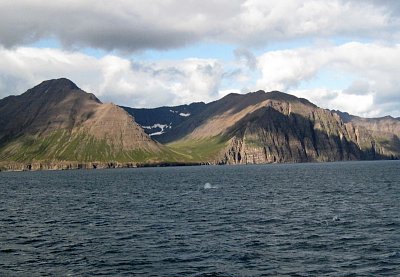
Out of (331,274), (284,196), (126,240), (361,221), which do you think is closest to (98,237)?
(126,240)

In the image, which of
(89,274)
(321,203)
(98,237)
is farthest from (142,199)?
(89,274)

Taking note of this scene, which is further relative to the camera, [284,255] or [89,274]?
[284,255]

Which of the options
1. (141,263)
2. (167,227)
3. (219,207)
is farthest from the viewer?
(219,207)

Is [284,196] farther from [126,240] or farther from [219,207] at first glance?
[126,240]

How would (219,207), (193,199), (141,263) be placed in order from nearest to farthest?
(141,263) < (219,207) < (193,199)

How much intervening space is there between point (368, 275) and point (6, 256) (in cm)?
3963

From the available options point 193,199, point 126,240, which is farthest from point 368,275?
point 193,199

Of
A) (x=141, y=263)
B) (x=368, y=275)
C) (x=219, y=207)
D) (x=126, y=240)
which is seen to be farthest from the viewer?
(x=219, y=207)

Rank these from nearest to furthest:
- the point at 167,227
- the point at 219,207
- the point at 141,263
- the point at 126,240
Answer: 1. the point at 141,263
2. the point at 126,240
3. the point at 167,227
4. the point at 219,207

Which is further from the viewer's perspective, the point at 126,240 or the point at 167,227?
the point at 167,227

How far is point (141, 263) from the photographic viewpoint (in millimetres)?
53219

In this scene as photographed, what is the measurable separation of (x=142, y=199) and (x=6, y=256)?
224 feet

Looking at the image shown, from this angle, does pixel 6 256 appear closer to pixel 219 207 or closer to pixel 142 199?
pixel 219 207

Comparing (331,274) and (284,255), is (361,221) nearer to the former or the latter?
(284,255)
